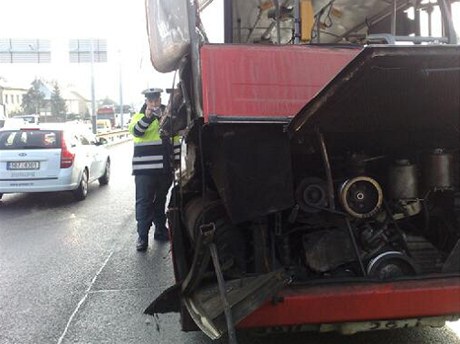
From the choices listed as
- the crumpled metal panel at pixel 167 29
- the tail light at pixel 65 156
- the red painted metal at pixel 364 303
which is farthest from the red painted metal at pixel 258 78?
the tail light at pixel 65 156

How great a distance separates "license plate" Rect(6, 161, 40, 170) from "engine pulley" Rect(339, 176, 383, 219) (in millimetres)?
8644

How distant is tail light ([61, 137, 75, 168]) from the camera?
10.7 m

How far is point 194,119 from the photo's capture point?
3.45m

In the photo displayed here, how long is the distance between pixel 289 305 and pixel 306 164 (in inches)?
37.0

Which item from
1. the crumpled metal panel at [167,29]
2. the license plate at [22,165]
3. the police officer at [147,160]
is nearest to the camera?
the crumpled metal panel at [167,29]

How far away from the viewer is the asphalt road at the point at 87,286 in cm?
429

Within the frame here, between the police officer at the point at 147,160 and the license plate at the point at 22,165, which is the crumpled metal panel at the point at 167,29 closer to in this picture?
the police officer at the point at 147,160

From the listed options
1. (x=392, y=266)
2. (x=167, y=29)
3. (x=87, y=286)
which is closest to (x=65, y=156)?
(x=87, y=286)

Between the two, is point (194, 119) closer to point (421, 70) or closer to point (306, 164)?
point (306, 164)

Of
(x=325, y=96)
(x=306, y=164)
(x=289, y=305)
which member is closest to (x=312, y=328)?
(x=289, y=305)

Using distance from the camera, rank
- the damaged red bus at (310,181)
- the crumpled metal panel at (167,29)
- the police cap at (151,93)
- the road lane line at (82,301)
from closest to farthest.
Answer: the damaged red bus at (310,181) → the crumpled metal panel at (167,29) → the road lane line at (82,301) → the police cap at (151,93)

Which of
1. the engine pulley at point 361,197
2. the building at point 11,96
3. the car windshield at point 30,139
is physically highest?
the building at point 11,96

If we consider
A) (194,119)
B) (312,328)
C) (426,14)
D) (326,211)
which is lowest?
(312,328)

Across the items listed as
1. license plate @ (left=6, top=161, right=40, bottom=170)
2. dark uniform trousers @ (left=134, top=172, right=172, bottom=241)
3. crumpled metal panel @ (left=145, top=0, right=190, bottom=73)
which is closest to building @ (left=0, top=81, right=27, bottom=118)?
license plate @ (left=6, top=161, right=40, bottom=170)
